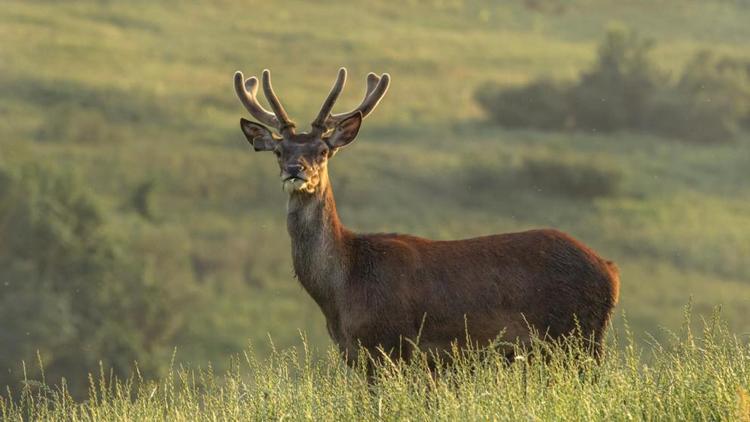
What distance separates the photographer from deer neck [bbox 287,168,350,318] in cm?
1152

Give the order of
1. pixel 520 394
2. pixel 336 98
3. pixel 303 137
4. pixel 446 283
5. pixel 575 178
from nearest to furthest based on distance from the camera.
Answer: pixel 520 394 < pixel 446 283 < pixel 303 137 < pixel 336 98 < pixel 575 178

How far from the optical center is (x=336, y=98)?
12258 millimetres

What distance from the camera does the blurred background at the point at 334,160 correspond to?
2008 inches

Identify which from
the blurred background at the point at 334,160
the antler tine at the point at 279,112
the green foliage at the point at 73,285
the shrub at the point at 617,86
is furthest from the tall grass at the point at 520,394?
the shrub at the point at 617,86

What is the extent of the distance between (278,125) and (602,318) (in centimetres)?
277

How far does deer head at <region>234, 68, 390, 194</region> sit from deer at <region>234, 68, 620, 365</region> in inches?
0.4

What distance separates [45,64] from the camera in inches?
2884

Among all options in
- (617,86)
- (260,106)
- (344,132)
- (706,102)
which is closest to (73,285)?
(260,106)

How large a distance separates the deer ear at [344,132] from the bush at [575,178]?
2221 inches

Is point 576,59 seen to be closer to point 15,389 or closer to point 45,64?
point 45,64

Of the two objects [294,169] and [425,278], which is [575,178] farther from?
[294,169]

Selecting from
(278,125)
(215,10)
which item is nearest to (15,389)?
(278,125)

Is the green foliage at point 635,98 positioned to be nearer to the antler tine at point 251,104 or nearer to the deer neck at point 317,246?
the antler tine at point 251,104

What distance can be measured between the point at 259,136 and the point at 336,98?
26.4 inches
